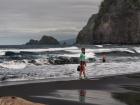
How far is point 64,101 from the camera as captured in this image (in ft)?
51.0

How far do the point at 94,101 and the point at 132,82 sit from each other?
25.4ft

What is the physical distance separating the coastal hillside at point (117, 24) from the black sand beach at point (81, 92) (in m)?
103

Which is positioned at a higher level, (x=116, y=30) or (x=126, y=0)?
(x=126, y=0)

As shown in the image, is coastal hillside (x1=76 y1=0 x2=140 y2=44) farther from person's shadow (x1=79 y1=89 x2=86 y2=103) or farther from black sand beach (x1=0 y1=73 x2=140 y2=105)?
person's shadow (x1=79 y1=89 x2=86 y2=103)

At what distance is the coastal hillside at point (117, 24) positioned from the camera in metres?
128

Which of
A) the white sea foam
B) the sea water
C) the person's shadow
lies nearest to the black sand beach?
the person's shadow

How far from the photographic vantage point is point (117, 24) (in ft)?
436

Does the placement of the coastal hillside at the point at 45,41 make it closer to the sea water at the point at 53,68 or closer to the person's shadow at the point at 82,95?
the sea water at the point at 53,68

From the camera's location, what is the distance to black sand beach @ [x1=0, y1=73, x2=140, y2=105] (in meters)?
15.7

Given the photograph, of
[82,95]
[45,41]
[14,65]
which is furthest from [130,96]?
[45,41]

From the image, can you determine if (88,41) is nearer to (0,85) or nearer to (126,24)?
(126,24)

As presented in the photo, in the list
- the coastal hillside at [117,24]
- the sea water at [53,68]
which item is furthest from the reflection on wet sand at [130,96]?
the coastal hillside at [117,24]

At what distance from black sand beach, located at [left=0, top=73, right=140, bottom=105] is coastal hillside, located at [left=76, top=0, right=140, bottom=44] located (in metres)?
103

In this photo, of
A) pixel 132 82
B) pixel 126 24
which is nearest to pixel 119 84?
pixel 132 82
